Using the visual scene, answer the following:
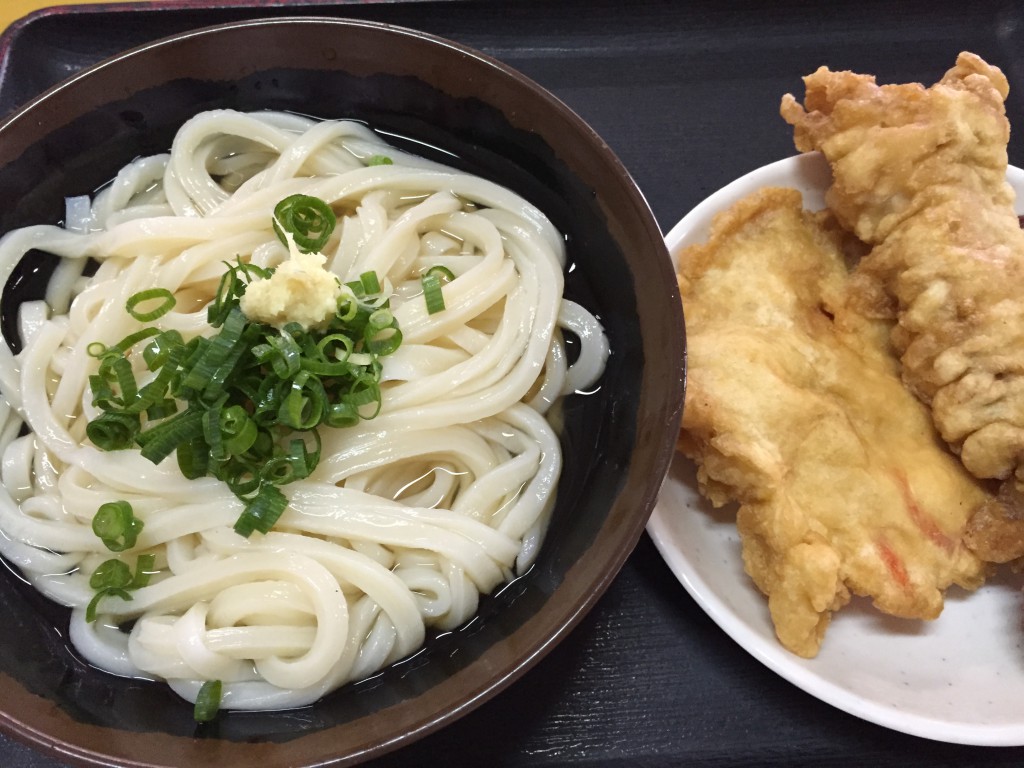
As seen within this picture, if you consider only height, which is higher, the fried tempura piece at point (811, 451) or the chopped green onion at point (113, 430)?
the chopped green onion at point (113, 430)

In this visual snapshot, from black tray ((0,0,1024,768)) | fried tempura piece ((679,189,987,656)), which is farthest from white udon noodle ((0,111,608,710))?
black tray ((0,0,1024,768))

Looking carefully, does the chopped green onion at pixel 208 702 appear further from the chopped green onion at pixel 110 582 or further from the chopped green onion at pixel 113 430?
the chopped green onion at pixel 113 430

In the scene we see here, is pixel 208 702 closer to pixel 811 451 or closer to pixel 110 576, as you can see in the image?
pixel 110 576

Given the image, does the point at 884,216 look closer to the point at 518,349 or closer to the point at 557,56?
the point at 518,349

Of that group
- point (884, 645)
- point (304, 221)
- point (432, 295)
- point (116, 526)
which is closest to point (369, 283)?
point (432, 295)

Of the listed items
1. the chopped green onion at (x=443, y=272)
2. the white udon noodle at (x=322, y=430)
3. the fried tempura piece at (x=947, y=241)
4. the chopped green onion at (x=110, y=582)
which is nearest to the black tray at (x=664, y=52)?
the fried tempura piece at (x=947, y=241)

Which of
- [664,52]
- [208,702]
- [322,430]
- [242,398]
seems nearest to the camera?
[208,702]
